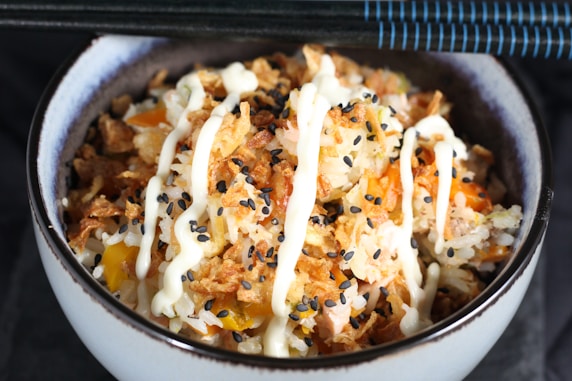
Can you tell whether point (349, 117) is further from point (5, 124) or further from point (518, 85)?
point (5, 124)

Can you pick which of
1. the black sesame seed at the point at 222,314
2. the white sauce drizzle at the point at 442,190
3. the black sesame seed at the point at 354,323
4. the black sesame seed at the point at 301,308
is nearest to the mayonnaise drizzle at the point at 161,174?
the black sesame seed at the point at 222,314

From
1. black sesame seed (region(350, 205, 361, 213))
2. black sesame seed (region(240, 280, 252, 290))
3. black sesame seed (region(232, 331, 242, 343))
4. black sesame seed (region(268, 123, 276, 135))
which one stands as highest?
black sesame seed (region(268, 123, 276, 135))

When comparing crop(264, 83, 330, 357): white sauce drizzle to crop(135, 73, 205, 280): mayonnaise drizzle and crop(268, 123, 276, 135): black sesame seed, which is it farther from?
crop(135, 73, 205, 280): mayonnaise drizzle

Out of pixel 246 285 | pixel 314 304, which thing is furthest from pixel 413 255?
pixel 246 285

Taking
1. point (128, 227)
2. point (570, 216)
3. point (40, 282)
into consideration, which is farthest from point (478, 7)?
point (40, 282)

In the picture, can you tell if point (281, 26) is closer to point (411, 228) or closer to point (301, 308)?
point (411, 228)

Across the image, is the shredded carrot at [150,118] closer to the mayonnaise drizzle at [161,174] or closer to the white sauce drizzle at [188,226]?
the mayonnaise drizzle at [161,174]

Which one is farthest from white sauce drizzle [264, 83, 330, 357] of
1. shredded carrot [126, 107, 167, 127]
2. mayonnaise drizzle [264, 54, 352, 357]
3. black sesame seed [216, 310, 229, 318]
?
shredded carrot [126, 107, 167, 127]
